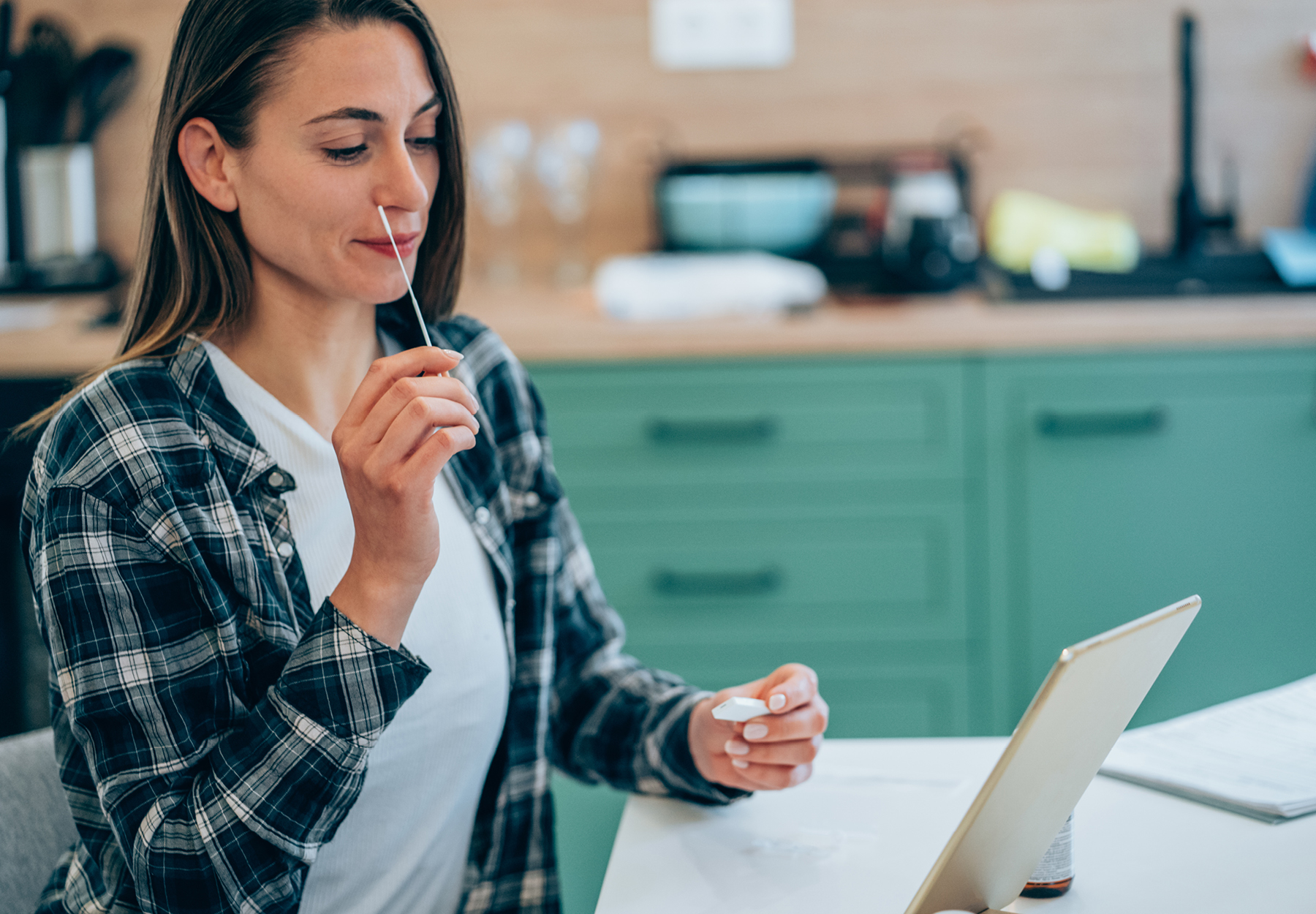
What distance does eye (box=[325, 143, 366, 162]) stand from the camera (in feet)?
3.04

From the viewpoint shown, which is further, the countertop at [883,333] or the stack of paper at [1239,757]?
the countertop at [883,333]

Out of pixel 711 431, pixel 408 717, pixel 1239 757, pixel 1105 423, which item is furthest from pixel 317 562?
pixel 1105 423

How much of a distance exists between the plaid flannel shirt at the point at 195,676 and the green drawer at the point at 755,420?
105cm

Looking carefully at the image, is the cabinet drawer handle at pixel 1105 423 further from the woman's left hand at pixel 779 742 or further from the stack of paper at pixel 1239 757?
the woman's left hand at pixel 779 742

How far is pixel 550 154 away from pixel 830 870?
1.93 m

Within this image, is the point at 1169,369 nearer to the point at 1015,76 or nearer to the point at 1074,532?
the point at 1074,532

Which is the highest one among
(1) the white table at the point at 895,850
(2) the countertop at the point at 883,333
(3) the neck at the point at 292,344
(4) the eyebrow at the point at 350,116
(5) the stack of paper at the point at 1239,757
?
(4) the eyebrow at the point at 350,116

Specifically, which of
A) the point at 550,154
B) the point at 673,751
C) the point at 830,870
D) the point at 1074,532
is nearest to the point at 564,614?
the point at 673,751

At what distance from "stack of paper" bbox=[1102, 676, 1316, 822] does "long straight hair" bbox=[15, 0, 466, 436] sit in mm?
734

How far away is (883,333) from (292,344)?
48.3 inches

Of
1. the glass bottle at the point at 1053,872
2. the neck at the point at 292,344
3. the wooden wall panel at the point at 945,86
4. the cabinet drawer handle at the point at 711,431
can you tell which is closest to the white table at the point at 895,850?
the glass bottle at the point at 1053,872

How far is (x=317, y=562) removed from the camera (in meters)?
0.96

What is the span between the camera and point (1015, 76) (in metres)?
2.57

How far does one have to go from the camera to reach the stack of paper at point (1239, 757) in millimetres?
870
